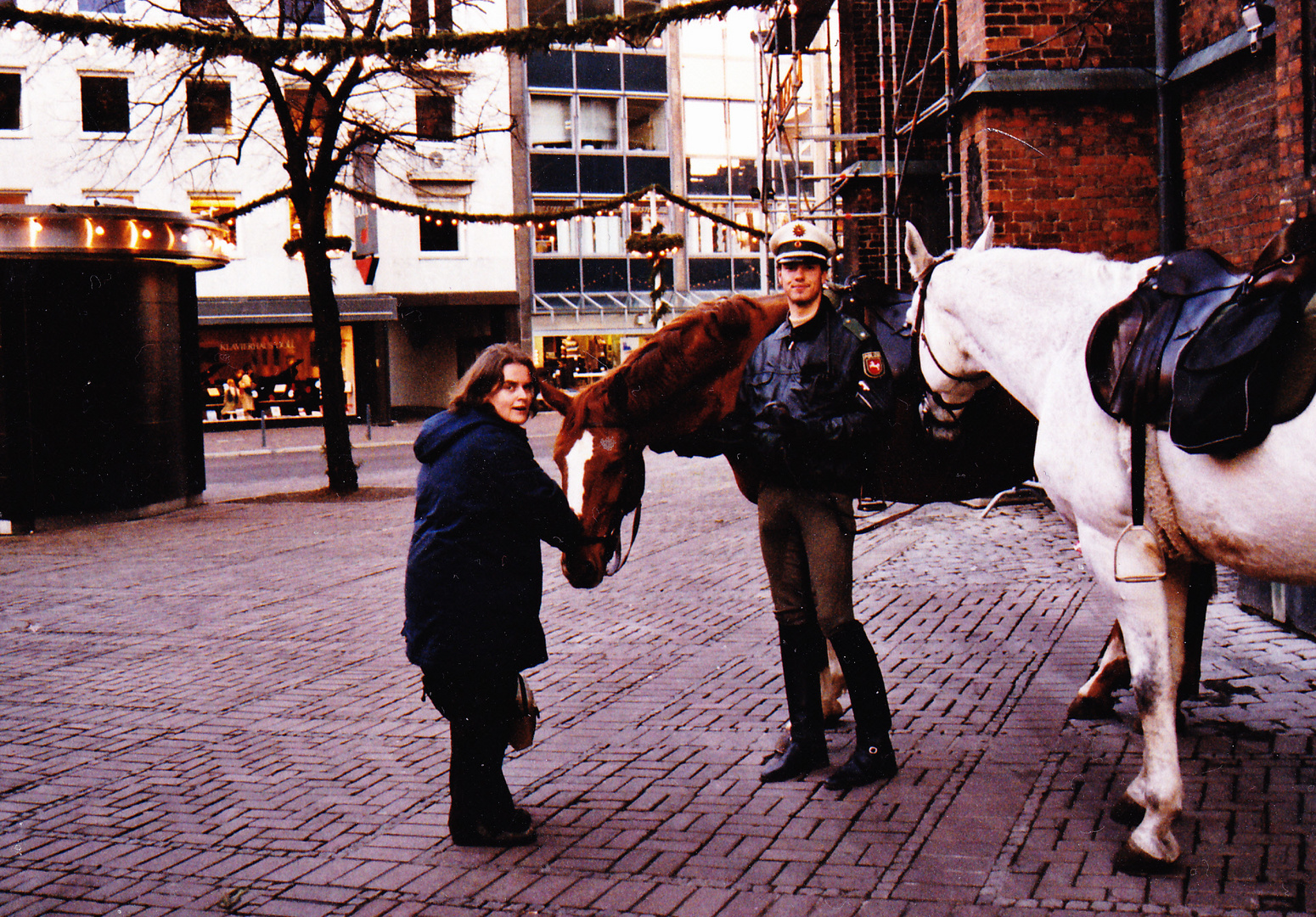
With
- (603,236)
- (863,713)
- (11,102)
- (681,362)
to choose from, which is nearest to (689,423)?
(681,362)

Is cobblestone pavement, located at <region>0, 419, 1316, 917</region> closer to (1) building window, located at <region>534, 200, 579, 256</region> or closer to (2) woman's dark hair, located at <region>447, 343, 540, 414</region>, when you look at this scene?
(2) woman's dark hair, located at <region>447, 343, 540, 414</region>

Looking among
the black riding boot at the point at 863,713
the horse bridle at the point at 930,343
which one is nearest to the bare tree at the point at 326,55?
the horse bridle at the point at 930,343

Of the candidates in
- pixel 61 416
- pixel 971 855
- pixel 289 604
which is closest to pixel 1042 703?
pixel 971 855

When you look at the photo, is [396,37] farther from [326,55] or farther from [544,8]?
[544,8]

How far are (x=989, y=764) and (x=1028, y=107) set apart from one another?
711 centimetres

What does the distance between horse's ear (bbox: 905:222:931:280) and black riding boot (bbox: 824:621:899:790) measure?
4.83 feet

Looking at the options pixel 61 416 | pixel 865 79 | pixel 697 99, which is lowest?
pixel 61 416

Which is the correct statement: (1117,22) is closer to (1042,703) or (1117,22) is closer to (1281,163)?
(1281,163)

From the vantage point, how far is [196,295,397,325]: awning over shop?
109 feet

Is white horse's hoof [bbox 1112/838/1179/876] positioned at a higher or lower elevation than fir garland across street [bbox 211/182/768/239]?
lower

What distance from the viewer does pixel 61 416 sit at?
1323cm

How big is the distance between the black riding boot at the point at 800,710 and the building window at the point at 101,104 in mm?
32144

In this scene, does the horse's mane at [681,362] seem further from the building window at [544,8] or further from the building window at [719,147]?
the building window at [719,147]

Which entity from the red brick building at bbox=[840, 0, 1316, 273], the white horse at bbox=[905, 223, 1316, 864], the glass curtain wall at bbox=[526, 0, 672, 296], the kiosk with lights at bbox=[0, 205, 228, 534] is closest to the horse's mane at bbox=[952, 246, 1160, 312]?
the white horse at bbox=[905, 223, 1316, 864]
